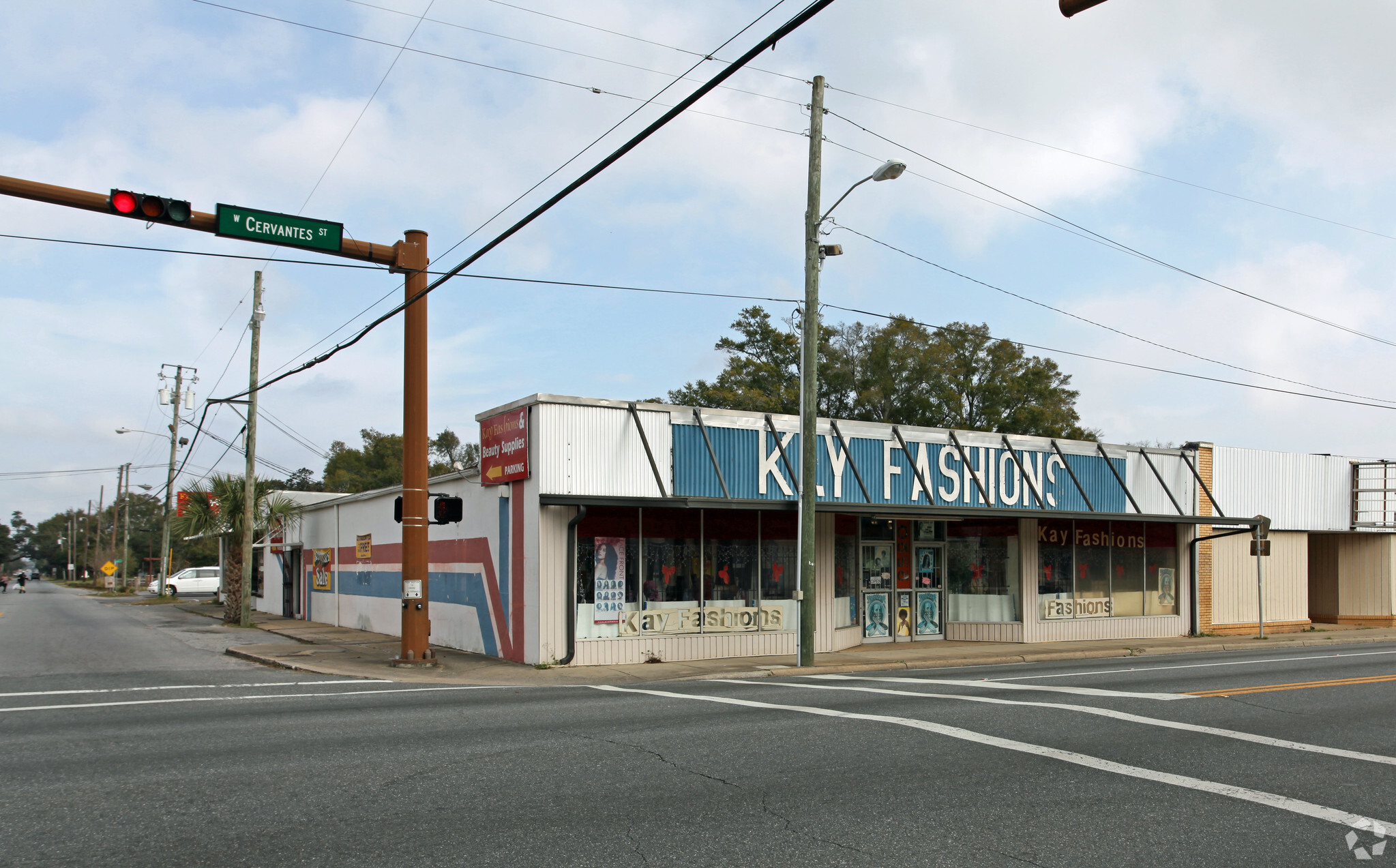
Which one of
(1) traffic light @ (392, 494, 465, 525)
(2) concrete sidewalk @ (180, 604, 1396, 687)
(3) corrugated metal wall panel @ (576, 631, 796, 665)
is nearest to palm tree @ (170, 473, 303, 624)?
(2) concrete sidewalk @ (180, 604, 1396, 687)

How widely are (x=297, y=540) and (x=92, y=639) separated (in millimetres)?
9218

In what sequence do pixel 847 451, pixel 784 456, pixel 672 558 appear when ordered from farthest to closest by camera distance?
pixel 847 451, pixel 784 456, pixel 672 558

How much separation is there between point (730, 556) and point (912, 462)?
4.98m

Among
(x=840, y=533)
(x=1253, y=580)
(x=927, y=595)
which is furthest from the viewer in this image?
(x=1253, y=580)

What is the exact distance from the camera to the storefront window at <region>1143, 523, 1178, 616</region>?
25.2m

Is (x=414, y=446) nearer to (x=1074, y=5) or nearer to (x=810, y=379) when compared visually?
(x=810, y=379)

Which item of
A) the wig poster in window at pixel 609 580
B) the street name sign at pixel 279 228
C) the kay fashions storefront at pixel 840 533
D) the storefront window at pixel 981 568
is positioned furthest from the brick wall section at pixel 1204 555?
the street name sign at pixel 279 228

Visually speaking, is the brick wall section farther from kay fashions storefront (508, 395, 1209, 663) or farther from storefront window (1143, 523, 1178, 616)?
→ storefront window (1143, 523, 1178, 616)

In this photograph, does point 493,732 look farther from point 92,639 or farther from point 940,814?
point 92,639

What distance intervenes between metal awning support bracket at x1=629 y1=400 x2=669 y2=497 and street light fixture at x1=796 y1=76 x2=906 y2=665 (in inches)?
97.0

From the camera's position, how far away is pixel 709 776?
25.3 feet

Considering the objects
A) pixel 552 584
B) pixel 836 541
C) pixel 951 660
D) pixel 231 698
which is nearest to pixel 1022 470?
pixel 836 541

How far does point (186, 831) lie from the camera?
20.4 ft

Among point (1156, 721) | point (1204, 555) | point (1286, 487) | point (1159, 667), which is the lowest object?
point (1159, 667)
